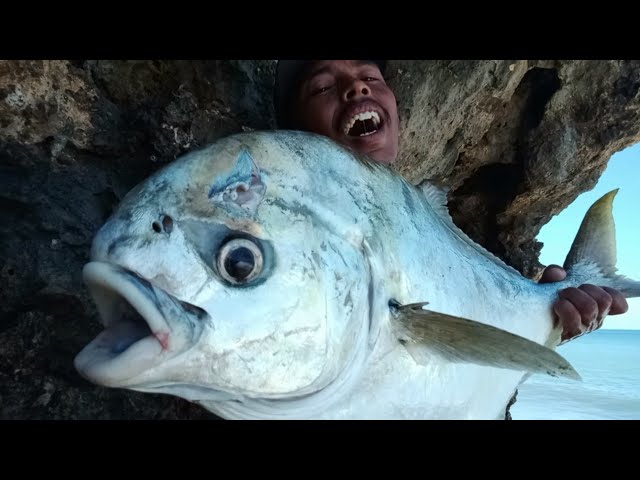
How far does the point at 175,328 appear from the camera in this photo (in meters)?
1.17

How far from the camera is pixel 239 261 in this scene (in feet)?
4.22

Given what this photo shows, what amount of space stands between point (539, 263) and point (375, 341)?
3674 mm

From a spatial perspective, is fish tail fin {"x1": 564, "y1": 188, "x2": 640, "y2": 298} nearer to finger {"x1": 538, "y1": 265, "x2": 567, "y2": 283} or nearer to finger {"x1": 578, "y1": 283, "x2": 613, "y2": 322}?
finger {"x1": 538, "y1": 265, "x2": 567, "y2": 283}

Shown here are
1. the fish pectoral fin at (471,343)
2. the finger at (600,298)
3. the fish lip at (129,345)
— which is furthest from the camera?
the finger at (600,298)

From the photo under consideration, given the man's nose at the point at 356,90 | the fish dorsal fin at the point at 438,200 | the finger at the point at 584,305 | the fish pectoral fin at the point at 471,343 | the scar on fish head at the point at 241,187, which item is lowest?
the fish pectoral fin at the point at 471,343

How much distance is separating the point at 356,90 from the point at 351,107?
94 mm

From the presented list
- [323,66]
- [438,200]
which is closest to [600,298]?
[438,200]

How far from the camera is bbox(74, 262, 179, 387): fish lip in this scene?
3.76ft

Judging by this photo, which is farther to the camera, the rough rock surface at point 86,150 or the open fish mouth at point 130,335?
the rough rock surface at point 86,150

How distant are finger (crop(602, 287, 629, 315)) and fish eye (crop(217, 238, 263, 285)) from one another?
7.36 feet

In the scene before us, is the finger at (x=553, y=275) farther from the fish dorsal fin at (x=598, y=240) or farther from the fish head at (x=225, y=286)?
the fish head at (x=225, y=286)

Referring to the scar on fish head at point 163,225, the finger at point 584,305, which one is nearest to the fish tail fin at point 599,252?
the finger at point 584,305

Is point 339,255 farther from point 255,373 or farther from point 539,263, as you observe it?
point 539,263

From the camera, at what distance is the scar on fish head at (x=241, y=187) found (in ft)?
4.55
